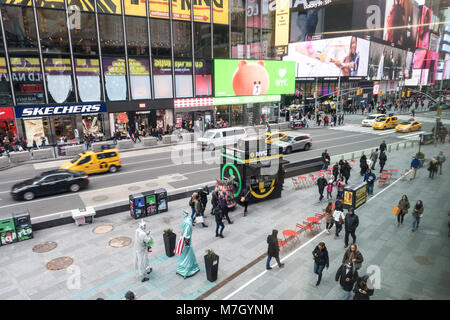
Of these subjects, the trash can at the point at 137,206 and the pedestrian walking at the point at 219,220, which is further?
the trash can at the point at 137,206

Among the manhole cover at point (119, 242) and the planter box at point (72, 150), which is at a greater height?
the planter box at point (72, 150)

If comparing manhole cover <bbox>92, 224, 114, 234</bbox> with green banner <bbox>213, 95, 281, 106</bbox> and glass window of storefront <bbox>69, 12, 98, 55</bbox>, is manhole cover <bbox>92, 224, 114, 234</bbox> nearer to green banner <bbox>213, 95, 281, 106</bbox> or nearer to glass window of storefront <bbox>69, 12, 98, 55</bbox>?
glass window of storefront <bbox>69, 12, 98, 55</bbox>

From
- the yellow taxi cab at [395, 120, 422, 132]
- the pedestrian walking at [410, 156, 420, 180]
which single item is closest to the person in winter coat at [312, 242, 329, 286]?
the pedestrian walking at [410, 156, 420, 180]

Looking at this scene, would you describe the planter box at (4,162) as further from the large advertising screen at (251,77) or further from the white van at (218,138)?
the large advertising screen at (251,77)

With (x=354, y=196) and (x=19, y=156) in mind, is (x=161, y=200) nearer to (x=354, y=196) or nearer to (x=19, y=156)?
(x=354, y=196)

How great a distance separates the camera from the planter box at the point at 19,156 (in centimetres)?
2603

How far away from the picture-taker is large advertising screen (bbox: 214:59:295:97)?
41812 mm

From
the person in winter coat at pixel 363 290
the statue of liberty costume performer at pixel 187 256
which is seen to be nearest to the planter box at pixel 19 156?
the statue of liberty costume performer at pixel 187 256

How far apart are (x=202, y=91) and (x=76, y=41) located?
1577cm

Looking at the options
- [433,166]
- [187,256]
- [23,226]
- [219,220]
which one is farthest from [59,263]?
[433,166]

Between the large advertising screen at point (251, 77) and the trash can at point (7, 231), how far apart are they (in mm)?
32764

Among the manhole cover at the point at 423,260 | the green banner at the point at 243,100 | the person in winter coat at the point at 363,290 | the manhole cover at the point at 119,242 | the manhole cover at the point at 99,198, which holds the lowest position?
the manhole cover at the point at 99,198

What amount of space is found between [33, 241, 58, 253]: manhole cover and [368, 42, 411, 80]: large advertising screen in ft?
248

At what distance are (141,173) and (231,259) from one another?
540 inches
